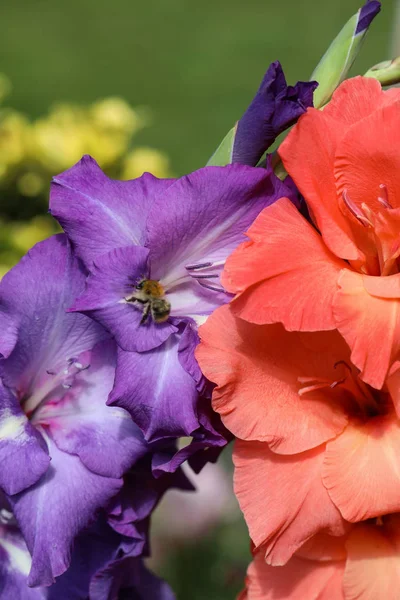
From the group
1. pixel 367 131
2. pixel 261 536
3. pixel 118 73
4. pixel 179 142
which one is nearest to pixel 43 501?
pixel 261 536

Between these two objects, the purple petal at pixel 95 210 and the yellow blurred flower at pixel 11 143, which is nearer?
the purple petal at pixel 95 210

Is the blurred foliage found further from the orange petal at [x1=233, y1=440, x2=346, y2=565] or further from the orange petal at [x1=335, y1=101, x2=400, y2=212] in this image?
the orange petal at [x1=335, y1=101, x2=400, y2=212]

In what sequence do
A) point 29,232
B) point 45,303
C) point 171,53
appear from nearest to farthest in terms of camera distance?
point 45,303
point 29,232
point 171,53

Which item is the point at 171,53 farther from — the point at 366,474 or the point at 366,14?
the point at 366,474

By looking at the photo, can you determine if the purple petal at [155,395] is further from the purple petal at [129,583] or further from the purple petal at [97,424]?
the purple petal at [129,583]

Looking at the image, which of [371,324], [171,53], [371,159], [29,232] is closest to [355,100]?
[371,159]

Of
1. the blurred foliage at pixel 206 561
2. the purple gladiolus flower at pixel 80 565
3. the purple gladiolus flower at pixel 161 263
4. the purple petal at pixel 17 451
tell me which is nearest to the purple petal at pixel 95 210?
the purple gladiolus flower at pixel 161 263
